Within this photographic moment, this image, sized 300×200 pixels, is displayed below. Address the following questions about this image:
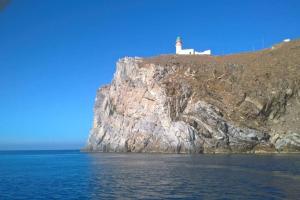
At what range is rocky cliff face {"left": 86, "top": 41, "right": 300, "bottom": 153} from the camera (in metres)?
120

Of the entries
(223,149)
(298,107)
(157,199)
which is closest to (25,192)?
(157,199)

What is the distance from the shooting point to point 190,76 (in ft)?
466

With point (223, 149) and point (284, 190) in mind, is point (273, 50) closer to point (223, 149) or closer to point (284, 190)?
point (223, 149)

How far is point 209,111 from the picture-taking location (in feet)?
404

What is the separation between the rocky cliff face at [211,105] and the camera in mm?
119688

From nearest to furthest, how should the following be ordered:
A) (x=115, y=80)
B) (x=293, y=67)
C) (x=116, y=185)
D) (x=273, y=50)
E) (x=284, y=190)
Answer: (x=284, y=190)
(x=116, y=185)
(x=293, y=67)
(x=273, y=50)
(x=115, y=80)

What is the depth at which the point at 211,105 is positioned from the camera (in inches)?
4909

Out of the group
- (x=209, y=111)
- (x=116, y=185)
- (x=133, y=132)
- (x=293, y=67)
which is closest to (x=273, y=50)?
(x=293, y=67)

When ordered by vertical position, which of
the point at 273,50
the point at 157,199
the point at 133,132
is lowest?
the point at 157,199

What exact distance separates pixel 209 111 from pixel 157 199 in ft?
302

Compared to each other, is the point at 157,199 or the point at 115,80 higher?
the point at 115,80

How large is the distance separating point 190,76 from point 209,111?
2295 cm

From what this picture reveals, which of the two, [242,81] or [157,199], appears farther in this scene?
[242,81]

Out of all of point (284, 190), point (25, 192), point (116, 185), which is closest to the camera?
point (284, 190)
